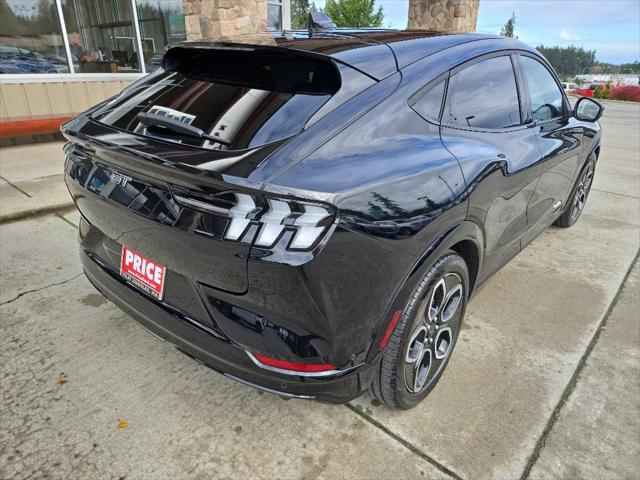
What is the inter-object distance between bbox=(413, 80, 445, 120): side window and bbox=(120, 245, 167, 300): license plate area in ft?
4.18

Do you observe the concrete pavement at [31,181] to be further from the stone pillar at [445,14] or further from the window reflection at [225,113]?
the stone pillar at [445,14]

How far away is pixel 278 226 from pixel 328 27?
1.74 metres

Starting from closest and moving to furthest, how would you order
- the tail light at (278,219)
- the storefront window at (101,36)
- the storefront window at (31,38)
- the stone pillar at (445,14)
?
the tail light at (278,219)
the storefront window at (31,38)
the storefront window at (101,36)
the stone pillar at (445,14)

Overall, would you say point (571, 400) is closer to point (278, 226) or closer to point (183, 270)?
point (278, 226)

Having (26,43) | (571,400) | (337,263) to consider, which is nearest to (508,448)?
(571,400)

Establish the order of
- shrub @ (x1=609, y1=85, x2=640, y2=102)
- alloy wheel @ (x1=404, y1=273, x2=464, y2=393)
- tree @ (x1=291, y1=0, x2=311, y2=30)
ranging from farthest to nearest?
1. tree @ (x1=291, y1=0, x2=311, y2=30)
2. shrub @ (x1=609, y1=85, x2=640, y2=102)
3. alloy wheel @ (x1=404, y1=273, x2=464, y2=393)

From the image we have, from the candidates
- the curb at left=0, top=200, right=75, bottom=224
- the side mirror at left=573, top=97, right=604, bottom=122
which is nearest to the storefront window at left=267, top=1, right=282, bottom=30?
the curb at left=0, top=200, right=75, bottom=224

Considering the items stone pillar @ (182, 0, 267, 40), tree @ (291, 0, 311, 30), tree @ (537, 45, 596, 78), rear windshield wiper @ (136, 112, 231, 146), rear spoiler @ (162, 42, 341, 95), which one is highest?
tree @ (291, 0, 311, 30)

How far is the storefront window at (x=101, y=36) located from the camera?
313 inches

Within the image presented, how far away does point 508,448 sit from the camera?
2043 mm

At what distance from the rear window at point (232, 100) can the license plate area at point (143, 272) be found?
1.65 feet

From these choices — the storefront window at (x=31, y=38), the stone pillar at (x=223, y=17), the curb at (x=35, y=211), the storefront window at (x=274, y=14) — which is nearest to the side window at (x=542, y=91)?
the curb at (x=35, y=211)

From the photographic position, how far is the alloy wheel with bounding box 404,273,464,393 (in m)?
2.04

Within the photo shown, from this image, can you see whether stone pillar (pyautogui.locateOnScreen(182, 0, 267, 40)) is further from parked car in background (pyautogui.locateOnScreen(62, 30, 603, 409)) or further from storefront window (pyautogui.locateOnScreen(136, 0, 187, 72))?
parked car in background (pyautogui.locateOnScreen(62, 30, 603, 409))
